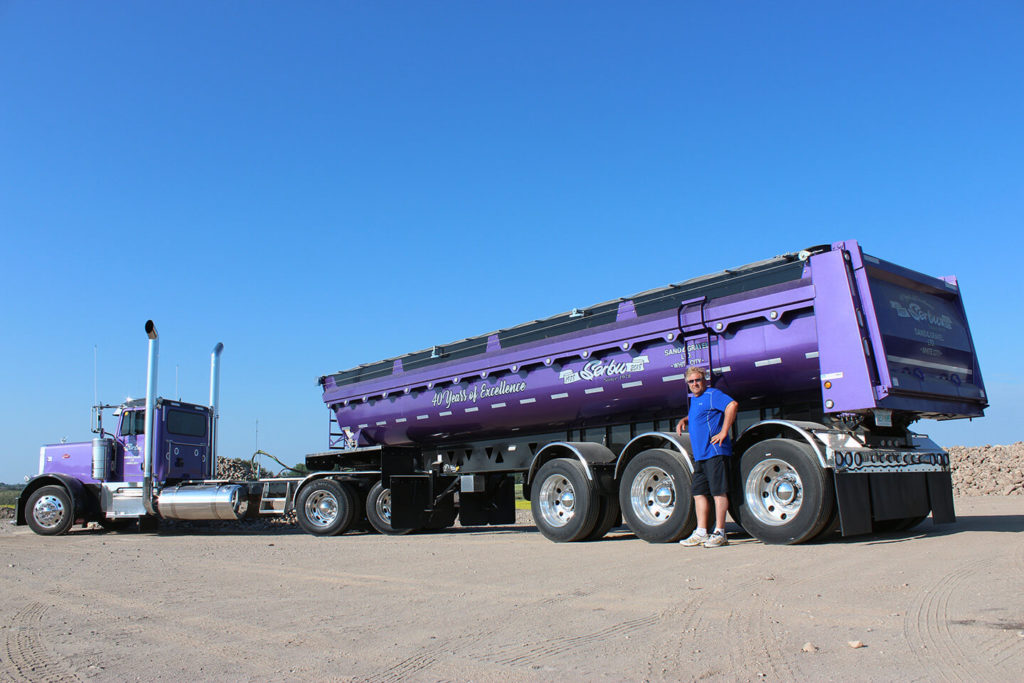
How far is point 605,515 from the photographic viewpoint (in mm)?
10289

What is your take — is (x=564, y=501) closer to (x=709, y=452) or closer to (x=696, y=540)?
(x=696, y=540)

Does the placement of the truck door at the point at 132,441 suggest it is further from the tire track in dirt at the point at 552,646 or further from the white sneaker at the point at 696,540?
the tire track in dirt at the point at 552,646

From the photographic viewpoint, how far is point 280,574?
7.79m

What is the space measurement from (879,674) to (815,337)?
220 inches

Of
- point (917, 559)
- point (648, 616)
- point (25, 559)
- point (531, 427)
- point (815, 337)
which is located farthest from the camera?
point (531, 427)

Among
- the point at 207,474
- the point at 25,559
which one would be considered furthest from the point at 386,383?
the point at 25,559

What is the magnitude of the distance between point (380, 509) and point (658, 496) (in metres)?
5.79

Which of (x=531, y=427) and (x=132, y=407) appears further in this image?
(x=132, y=407)

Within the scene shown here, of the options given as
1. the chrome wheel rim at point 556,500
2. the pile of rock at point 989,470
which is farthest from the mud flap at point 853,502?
the pile of rock at point 989,470

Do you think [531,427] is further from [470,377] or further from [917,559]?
[917,559]

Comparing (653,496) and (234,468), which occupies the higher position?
(234,468)

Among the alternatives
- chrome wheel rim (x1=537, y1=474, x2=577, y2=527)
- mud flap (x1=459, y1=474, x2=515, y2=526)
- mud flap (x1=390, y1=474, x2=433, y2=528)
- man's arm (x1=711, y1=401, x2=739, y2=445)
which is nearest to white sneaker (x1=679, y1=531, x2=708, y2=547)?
man's arm (x1=711, y1=401, x2=739, y2=445)

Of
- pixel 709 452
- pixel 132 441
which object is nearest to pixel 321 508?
pixel 132 441

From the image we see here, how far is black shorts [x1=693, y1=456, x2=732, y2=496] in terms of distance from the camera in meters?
8.44
